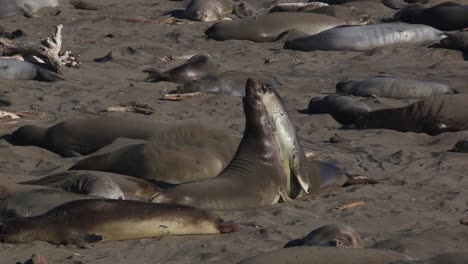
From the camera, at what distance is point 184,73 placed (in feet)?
33.0

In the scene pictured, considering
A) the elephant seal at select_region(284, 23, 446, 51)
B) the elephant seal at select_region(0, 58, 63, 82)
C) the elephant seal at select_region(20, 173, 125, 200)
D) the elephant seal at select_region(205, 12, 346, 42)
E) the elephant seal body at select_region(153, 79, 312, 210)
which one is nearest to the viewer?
the elephant seal at select_region(20, 173, 125, 200)

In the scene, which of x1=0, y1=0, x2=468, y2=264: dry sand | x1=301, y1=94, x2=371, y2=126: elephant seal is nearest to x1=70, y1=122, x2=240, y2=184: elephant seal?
x1=0, y1=0, x2=468, y2=264: dry sand

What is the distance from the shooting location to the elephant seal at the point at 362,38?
11578mm

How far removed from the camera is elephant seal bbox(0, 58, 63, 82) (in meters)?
9.62

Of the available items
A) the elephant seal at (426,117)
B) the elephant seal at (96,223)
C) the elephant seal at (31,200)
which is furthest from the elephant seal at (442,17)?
the elephant seal at (96,223)

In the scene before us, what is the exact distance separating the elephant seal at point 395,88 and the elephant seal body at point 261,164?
3.15m

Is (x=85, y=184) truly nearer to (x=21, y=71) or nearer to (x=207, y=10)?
(x=21, y=71)

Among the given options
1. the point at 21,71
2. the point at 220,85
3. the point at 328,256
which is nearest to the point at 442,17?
the point at 220,85

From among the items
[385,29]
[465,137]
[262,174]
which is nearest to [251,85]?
[262,174]

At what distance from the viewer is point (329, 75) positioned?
1059 centimetres

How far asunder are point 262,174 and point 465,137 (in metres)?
2.23

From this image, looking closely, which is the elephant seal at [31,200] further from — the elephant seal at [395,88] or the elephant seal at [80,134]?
the elephant seal at [395,88]

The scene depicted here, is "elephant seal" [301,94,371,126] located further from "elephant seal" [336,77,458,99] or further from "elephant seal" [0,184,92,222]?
"elephant seal" [0,184,92,222]

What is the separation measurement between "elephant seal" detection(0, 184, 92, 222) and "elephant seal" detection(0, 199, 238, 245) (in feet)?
0.72
